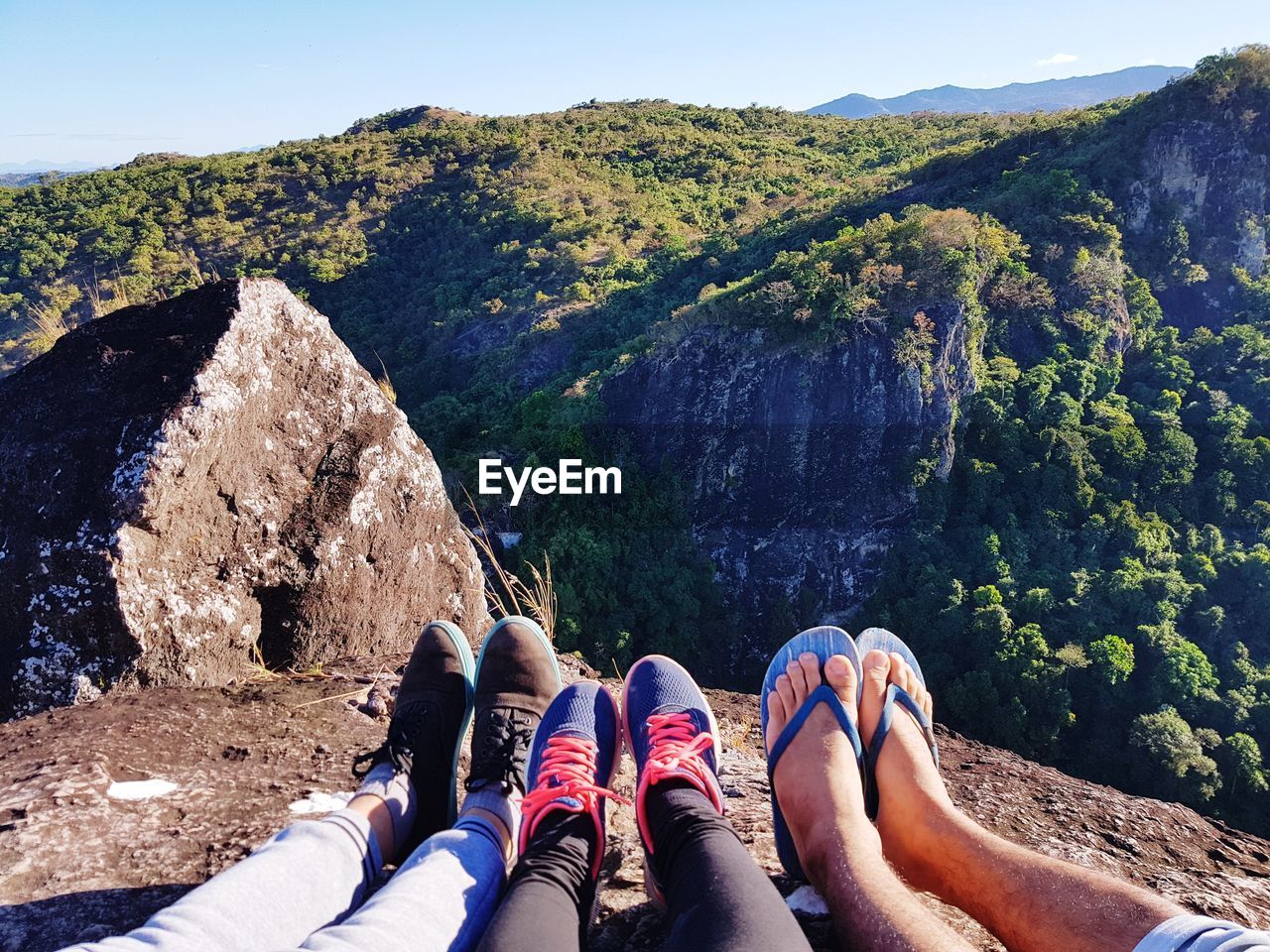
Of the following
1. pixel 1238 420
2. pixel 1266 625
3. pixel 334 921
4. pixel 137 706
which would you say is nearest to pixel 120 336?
pixel 137 706

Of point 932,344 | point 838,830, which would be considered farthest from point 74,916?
point 932,344

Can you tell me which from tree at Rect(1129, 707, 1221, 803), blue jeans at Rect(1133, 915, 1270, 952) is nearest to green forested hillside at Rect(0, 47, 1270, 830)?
tree at Rect(1129, 707, 1221, 803)

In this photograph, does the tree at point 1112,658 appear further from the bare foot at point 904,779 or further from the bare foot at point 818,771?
the bare foot at point 818,771

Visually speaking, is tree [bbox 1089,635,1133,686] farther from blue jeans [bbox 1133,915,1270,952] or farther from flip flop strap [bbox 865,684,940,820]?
blue jeans [bbox 1133,915,1270,952]

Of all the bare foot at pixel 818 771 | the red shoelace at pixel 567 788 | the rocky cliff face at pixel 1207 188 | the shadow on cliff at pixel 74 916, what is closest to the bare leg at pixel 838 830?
the bare foot at pixel 818 771

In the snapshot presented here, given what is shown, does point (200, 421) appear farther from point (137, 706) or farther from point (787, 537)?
point (787, 537)
